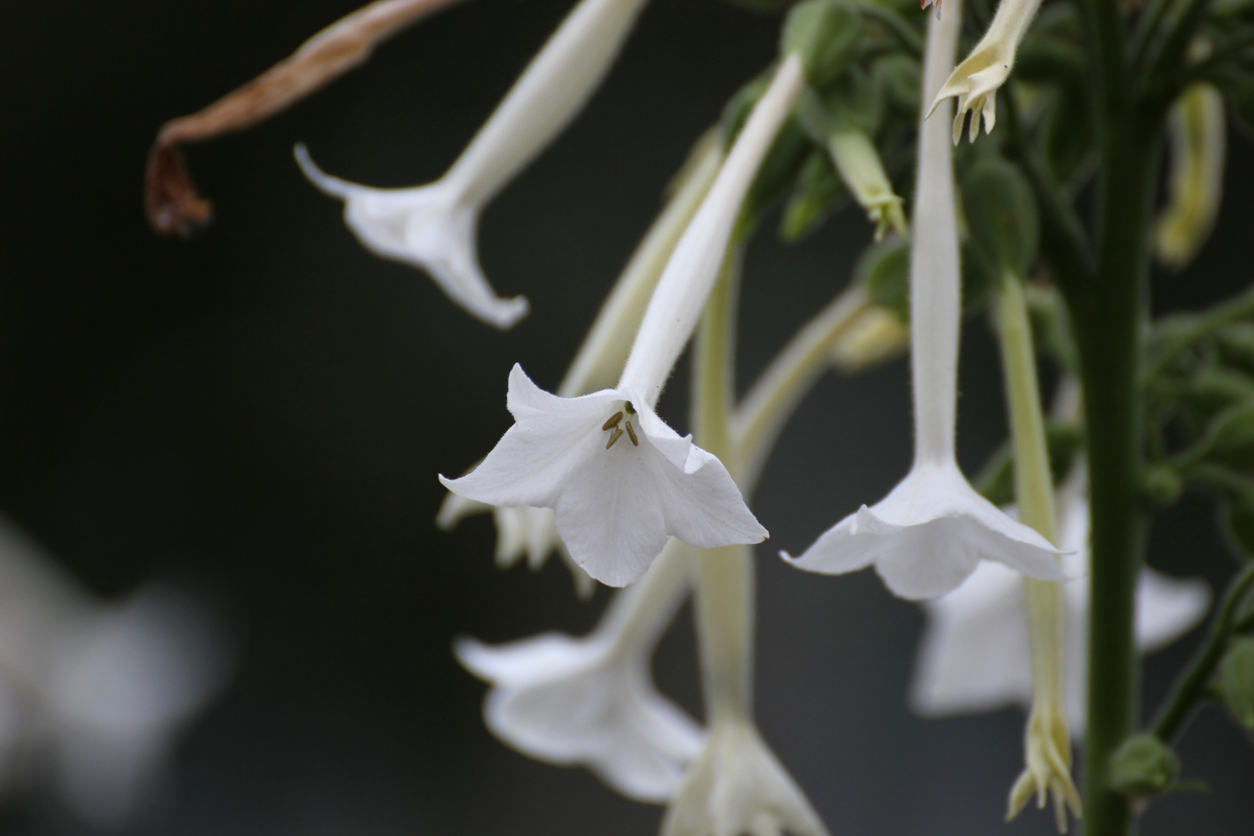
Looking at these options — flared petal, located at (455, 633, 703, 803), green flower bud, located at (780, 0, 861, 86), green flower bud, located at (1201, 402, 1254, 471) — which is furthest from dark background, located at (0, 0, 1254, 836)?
green flower bud, located at (780, 0, 861, 86)

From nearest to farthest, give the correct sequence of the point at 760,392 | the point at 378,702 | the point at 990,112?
the point at 990,112 < the point at 760,392 < the point at 378,702

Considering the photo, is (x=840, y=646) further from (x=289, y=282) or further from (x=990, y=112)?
(x=990, y=112)

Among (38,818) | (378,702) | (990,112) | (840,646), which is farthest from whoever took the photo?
(378,702)

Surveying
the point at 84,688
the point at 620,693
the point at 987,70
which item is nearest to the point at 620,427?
the point at 987,70

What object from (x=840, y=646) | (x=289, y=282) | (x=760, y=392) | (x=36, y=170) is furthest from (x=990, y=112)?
(x=36, y=170)

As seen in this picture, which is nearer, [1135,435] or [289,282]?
[1135,435]

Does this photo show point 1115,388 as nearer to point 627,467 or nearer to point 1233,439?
point 1233,439

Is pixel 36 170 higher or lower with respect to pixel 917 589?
higher

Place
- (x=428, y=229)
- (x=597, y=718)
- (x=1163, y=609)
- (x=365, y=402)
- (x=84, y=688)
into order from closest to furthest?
1. (x=428, y=229)
2. (x=597, y=718)
3. (x=1163, y=609)
4. (x=84, y=688)
5. (x=365, y=402)

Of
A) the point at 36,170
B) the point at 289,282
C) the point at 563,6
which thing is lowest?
the point at 289,282
